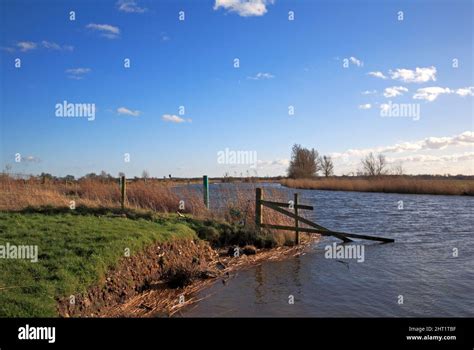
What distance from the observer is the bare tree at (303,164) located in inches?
2756

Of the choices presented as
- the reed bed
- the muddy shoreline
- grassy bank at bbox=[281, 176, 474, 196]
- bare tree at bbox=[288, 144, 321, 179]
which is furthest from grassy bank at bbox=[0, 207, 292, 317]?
bare tree at bbox=[288, 144, 321, 179]

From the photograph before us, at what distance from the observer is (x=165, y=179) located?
2323cm

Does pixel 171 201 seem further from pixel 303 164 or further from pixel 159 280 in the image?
pixel 303 164

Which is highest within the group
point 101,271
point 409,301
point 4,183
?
point 4,183

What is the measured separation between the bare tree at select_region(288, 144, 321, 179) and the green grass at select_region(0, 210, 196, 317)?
5812 cm

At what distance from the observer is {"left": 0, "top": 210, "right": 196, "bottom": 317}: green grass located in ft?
20.0

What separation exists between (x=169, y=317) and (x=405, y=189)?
41752 mm

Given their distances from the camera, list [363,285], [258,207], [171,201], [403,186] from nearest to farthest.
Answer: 1. [363,285]
2. [258,207]
3. [171,201]
4. [403,186]

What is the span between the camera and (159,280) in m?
9.06

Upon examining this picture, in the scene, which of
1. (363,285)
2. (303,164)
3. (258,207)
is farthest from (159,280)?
(303,164)

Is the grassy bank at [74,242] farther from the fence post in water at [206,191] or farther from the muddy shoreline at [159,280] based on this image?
the fence post in water at [206,191]

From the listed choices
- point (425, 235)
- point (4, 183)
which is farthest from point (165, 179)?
point (425, 235)

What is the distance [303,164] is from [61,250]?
6592 cm
